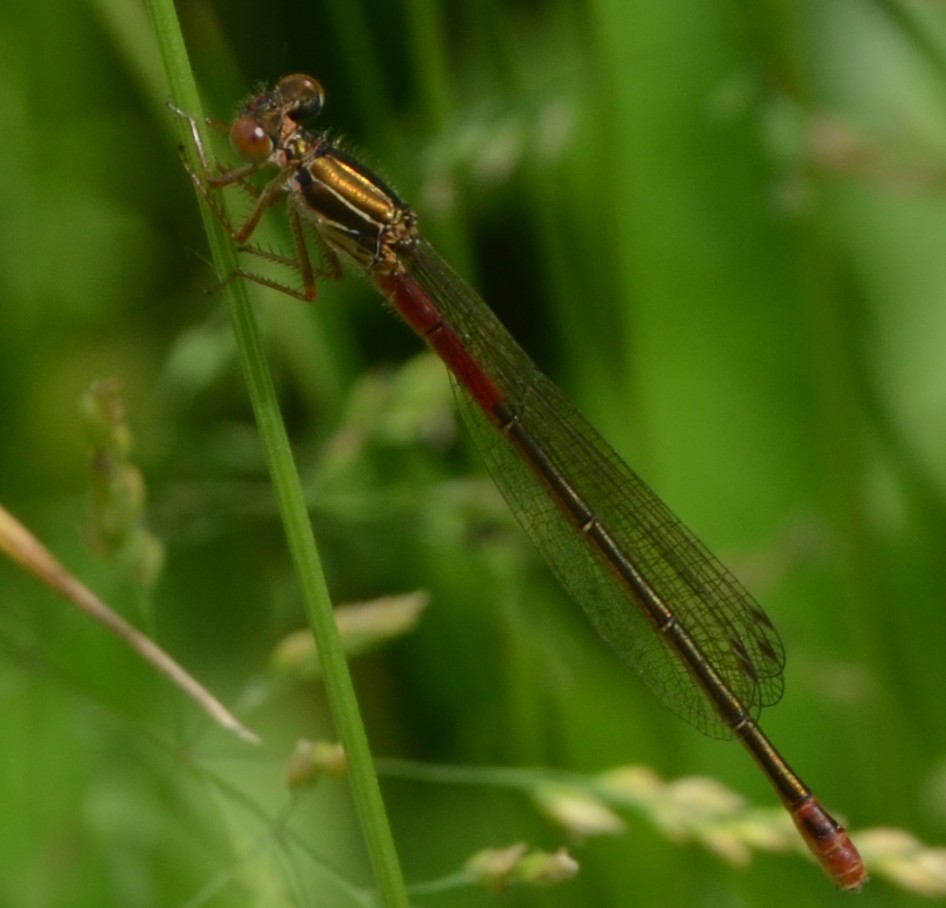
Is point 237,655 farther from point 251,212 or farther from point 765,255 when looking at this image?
point 765,255

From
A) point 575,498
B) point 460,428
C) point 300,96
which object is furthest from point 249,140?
point 460,428

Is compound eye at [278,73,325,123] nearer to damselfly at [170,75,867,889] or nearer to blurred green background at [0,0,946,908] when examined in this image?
damselfly at [170,75,867,889]

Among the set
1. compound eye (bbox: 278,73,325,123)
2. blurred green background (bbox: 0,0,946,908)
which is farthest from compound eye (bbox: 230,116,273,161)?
blurred green background (bbox: 0,0,946,908)

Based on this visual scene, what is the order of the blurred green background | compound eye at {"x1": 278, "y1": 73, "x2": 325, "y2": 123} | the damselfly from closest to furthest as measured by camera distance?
→ 1. compound eye at {"x1": 278, "y1": 73, "x2": 325, "y2": 123}
2. the damselfly
3. the blurred green background

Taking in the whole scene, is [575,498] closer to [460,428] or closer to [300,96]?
[460,428]

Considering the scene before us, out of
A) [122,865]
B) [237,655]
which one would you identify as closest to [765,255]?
[237,655]

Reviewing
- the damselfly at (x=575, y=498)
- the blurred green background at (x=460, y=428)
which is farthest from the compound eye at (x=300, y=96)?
the blurred green background at (x=460, y=428)
